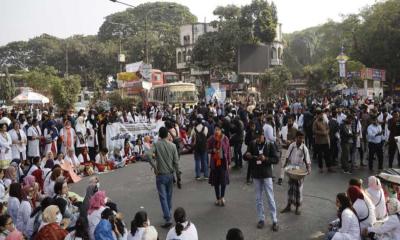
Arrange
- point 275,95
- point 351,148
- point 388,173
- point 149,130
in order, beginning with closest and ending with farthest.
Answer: point 388,173 < point 351,148 < point 149,130 < point 275,95

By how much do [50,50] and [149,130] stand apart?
72.8m

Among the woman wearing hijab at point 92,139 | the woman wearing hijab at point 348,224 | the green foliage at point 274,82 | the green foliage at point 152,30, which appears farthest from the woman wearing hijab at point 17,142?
the green foliage at point 152,30

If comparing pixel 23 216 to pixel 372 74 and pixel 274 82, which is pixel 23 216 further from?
pixel 274 82

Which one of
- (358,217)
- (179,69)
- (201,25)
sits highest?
(201,25)

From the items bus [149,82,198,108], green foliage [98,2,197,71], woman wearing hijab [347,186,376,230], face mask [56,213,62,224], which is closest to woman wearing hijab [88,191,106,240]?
face mask [56,213,62,224]

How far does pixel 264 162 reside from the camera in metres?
7.99

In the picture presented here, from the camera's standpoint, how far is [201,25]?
230ft

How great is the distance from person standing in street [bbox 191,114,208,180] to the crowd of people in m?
0.03

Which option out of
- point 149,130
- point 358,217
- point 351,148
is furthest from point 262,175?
point 149,130

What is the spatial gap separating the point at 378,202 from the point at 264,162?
2.09 m

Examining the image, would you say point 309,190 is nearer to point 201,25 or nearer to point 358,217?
point 358,217

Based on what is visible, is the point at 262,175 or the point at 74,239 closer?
the point at 74,239

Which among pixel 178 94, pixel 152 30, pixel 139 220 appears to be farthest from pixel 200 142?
pixel 152 30

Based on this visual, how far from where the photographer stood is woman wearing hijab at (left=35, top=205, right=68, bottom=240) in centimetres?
586
